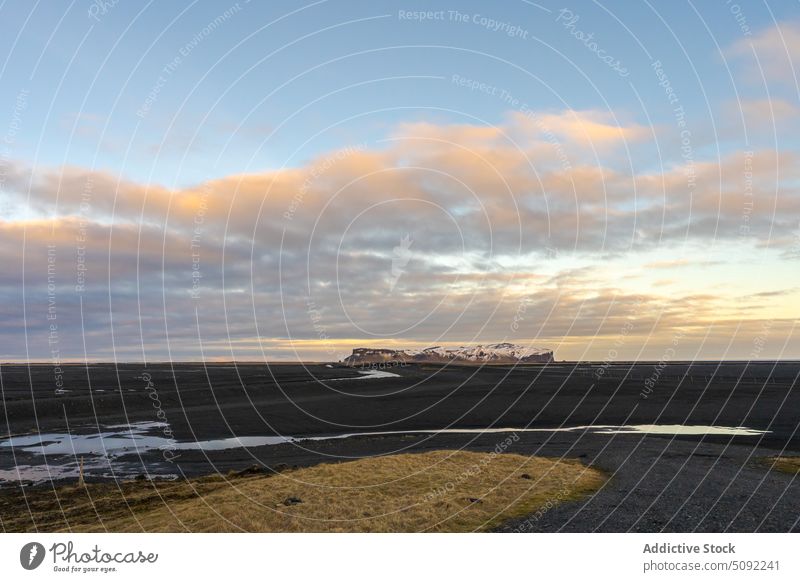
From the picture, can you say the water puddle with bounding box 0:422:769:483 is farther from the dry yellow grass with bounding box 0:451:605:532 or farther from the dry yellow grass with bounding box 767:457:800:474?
the dry yellow grass with bounding box 767:457:800:474

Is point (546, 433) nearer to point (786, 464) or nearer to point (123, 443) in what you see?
point (786, 464)

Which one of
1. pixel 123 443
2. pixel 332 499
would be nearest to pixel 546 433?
pixel 332 499

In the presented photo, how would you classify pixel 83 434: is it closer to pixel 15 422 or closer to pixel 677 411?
pixel 15 422

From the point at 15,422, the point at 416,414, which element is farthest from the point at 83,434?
the point at 416,414

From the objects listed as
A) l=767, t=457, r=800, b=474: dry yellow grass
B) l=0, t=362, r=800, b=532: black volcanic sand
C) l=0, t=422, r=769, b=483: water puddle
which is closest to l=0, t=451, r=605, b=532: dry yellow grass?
l=0, t=362, r=800, b=532: black volcanic sand
